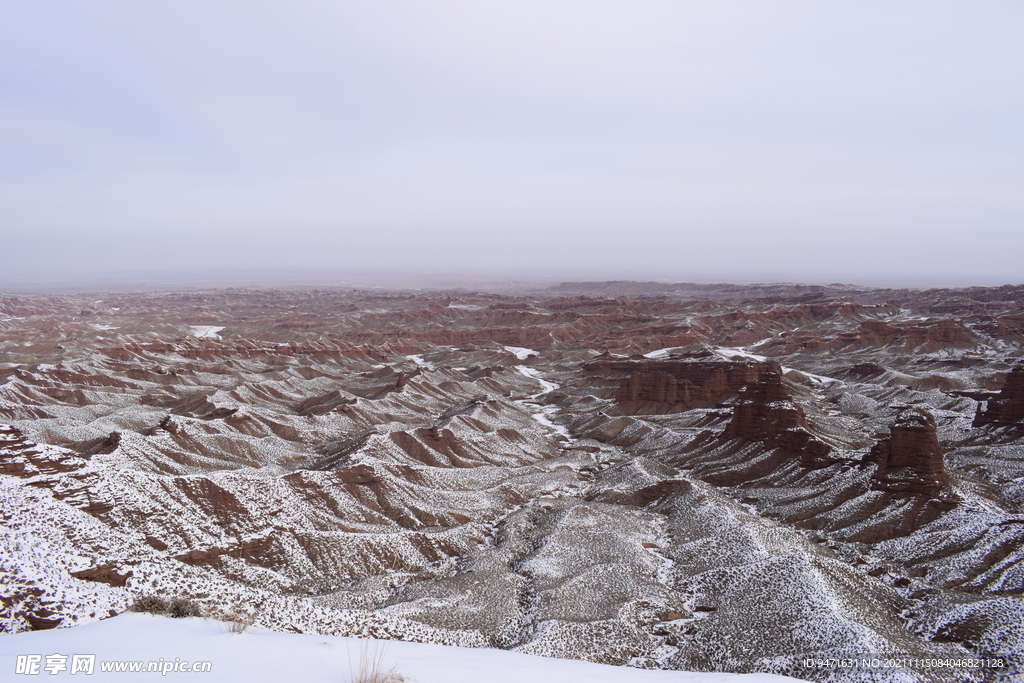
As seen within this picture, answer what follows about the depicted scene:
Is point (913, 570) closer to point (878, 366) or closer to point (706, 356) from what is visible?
point (706, 356)

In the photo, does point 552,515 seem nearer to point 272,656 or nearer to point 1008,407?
point 272,656

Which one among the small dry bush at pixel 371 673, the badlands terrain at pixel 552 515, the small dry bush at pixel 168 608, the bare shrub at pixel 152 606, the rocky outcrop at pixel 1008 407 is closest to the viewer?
the small dry bush at pixel 371 673

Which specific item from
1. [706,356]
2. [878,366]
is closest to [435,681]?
[706,356]

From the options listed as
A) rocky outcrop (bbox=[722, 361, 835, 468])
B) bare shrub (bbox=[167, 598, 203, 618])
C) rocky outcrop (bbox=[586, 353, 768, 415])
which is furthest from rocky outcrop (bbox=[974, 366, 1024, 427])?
bare shrub (bbox=[167, 598, 203, 618])

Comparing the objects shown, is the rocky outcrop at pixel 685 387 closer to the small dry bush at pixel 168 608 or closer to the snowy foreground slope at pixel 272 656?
the small dry bush at pixel 168 608

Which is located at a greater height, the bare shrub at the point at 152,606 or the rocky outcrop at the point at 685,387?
the bare shrub at the point at 152,606

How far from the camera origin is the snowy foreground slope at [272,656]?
42.1 ft

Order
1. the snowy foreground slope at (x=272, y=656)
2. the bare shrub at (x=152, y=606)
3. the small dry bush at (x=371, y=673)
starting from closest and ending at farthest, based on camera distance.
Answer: the small dry bush at (x=371, y=673) → the snowy foreground slope at (x=272, y=656) → the bare shrub at (x=152, y=606)

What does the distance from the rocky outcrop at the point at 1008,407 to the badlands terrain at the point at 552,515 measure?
231 mm

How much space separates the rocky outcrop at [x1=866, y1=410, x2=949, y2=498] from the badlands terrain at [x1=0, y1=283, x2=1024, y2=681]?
0.59 ft

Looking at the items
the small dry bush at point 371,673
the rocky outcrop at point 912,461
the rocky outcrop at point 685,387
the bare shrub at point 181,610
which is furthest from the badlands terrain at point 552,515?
the small dry bush at point 371,673

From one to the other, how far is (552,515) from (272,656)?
34.7 m

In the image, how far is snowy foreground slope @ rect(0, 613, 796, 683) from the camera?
1284 cm

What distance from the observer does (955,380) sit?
91.4m
